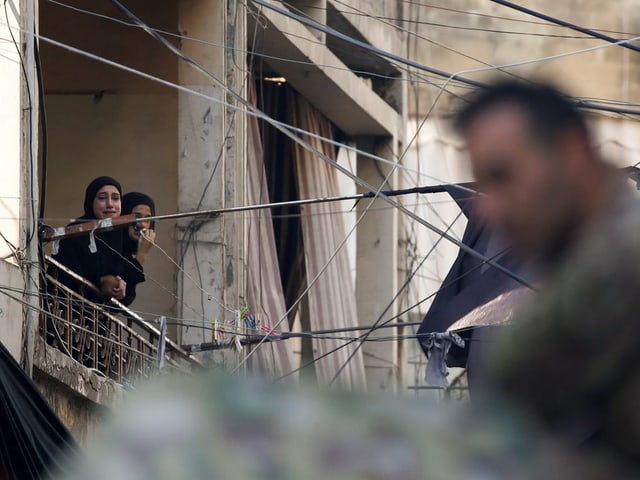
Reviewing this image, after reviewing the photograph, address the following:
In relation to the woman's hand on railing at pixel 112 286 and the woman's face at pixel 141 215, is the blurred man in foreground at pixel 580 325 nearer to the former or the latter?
the woman's face at pixel 141 215

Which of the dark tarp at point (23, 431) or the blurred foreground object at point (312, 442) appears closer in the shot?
the blurred foreground object at point (312, 442)

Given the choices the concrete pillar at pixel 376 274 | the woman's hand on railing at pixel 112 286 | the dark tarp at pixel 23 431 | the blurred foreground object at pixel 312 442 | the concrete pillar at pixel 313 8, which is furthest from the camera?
the concrete pillar at pixel 376 274

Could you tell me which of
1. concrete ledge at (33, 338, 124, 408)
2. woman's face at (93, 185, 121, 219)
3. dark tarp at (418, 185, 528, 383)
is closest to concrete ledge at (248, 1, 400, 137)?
woman's face at (93, 185, 121, 219)

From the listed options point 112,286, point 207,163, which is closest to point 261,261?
point 207,163

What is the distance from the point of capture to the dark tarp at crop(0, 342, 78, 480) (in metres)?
8.18

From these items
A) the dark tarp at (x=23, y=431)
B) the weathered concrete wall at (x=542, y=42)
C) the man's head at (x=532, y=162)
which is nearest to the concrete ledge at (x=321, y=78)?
the weathered concrete wall at (x=542, y=42)

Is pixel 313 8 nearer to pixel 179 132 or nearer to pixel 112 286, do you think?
pixel 179 132

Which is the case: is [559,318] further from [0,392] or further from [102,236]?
[102,236]

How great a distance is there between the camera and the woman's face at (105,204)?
10.2 metres

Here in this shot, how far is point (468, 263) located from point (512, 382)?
8.13 meters

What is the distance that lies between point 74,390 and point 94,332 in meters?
0.48

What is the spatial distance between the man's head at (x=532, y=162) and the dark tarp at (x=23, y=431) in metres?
6.41

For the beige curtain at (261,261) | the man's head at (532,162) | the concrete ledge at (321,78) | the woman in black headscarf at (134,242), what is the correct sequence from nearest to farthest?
the man's head at (532,162) < the woman in black headscarf at (134,242) < the beige curtain at (261,261) < the concrete ledge at (321,78)

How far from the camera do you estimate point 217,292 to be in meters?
12.9
